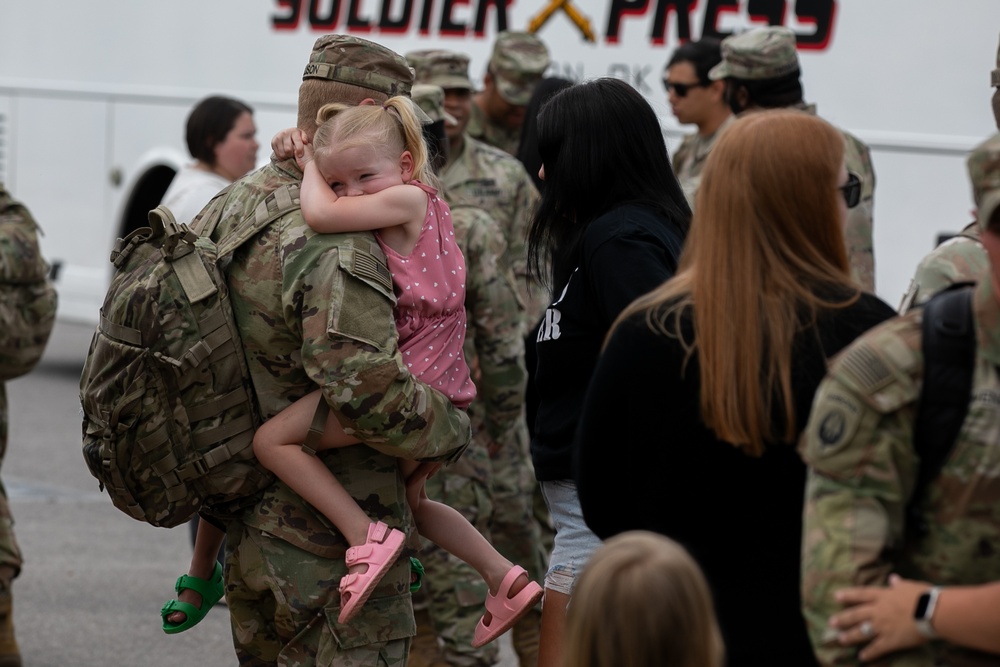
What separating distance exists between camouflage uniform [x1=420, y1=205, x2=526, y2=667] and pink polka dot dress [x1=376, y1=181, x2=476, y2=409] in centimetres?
162

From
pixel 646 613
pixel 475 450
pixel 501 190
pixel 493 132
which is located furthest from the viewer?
pixel 493 132

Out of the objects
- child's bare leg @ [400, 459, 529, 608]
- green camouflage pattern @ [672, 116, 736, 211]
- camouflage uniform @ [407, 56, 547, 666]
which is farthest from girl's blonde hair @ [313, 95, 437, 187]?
green camouflage pattern @ [672, 116, 736, 211]

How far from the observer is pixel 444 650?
203 inches

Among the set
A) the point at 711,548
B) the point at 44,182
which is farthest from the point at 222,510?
the point at 44,182

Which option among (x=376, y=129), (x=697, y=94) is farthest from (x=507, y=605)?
(x=697, y=94)

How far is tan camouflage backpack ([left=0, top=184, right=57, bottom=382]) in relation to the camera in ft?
16.5

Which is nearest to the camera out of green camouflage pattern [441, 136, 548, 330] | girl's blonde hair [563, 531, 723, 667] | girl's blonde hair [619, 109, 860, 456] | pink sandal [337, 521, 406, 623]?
girl's blonde hair [563, 531, 723, 667]

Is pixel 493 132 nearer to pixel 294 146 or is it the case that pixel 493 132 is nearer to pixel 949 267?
pixel 294 146

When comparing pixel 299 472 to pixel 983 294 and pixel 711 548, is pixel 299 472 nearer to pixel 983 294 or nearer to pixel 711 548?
pixel 711 548

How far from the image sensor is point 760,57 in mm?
5805

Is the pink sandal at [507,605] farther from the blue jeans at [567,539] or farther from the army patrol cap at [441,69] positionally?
the army patrol cap at [441,69]

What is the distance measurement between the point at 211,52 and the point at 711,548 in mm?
9705

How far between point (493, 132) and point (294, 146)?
4292 mm

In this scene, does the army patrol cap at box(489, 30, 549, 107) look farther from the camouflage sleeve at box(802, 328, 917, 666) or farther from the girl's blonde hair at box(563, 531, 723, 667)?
the girl's blonde hair at box(563, 531, 723, 667)
